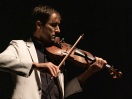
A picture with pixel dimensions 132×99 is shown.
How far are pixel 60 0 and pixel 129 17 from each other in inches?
22.1

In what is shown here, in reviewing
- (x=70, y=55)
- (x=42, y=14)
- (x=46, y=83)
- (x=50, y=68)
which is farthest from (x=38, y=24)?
(x=50, y=68)

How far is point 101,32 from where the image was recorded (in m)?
2.53

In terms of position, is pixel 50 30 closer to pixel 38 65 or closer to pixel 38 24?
pixel 38 24

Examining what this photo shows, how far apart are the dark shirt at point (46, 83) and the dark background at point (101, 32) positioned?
53cm

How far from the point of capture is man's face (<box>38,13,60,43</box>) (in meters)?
1.94

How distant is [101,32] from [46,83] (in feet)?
2.86

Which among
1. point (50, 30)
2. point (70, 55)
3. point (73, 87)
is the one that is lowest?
point (73, 87)

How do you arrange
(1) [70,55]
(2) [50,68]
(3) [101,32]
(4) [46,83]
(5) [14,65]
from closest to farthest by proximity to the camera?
(2) [50,68], (5) [14,65], (4) [46,83], (1) [70,55], (3) [101,32]

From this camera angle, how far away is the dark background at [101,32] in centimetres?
249

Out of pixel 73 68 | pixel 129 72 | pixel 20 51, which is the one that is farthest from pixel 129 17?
pixel 20 51

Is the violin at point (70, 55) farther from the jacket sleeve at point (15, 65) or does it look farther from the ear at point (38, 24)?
the jacket sleeve at point (15, 65)

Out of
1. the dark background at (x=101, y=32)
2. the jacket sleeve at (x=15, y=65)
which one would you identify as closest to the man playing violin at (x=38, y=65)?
the jacket sleeve at (x=15, y=65)

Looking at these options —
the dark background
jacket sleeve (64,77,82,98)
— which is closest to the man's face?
jacket sleeve (64,77,82,98)

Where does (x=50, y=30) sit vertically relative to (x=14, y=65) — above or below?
above
